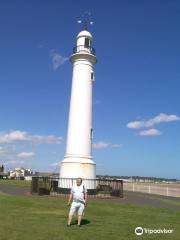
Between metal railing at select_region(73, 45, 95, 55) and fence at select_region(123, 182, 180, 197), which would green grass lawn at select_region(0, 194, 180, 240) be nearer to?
metal railing at select_region(73, 45, 95, 55)

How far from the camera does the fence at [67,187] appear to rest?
23.2m

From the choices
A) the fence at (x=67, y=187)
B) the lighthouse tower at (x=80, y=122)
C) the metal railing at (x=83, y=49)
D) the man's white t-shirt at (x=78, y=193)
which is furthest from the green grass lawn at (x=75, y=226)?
the metal railing at (x=83, y=49)

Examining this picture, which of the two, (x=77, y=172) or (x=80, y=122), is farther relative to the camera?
(x=80, y=122)

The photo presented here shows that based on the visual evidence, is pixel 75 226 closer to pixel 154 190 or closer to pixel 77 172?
pixel 77 172

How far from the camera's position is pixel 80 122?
24.5 m

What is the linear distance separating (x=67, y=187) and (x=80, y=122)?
4.79m

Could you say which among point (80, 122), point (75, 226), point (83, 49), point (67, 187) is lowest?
point (75, 226)

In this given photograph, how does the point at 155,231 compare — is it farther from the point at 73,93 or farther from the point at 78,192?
the point at 73,93

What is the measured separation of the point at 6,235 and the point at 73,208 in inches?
99.4

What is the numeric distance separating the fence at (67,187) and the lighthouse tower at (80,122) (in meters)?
0.07

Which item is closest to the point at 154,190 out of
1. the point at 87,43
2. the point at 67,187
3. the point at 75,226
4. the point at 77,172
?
the point at 77,172

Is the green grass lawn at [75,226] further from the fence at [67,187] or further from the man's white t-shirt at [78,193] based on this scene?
the fence at [67,187]

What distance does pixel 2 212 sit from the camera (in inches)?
522

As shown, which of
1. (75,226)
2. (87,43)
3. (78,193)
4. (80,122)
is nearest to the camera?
(75,226)
